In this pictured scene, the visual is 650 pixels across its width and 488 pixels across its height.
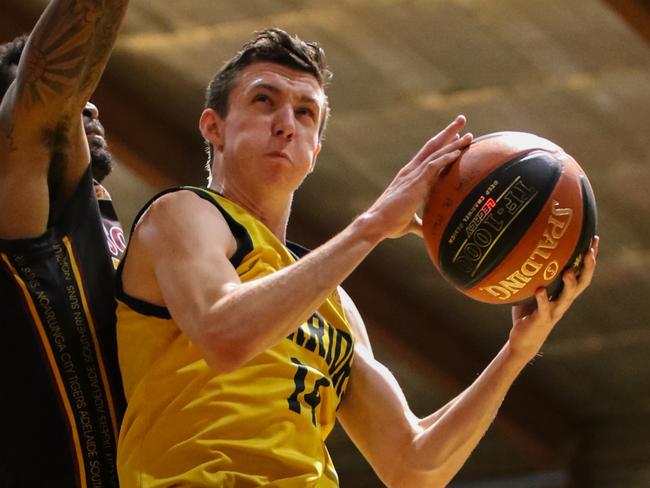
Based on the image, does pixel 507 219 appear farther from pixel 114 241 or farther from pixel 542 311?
pixel 114 241

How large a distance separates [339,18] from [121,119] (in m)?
1.91

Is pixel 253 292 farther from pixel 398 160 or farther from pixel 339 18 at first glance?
pixel 398 160

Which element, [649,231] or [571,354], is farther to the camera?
[571,354]

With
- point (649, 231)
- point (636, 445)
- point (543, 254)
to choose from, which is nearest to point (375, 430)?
point (543, 254)

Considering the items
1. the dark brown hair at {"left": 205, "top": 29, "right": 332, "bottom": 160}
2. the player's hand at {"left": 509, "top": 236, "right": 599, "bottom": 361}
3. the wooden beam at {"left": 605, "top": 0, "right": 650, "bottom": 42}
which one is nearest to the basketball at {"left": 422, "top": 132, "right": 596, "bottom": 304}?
the player's hand at {"left": 509, "top": 236, "right": 599, "bottom": 361}

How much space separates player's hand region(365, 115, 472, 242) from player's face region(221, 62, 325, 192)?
0.46m

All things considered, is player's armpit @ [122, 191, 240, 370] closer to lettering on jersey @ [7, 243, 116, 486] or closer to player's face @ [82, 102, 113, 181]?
lettering on jersey @ [7, 243, 116, 486]

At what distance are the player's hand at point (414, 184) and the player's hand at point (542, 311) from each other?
0.44m

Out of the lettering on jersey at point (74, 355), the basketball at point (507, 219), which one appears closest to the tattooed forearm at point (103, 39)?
the lettering on jersey at point (74, 355)

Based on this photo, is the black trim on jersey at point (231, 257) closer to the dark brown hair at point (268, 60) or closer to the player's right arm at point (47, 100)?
the player's right arm at point (47, 100)

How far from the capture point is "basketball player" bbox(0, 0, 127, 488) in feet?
12.0

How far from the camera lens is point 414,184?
3.54m

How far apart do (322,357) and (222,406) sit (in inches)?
15.5

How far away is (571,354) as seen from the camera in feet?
41.0
